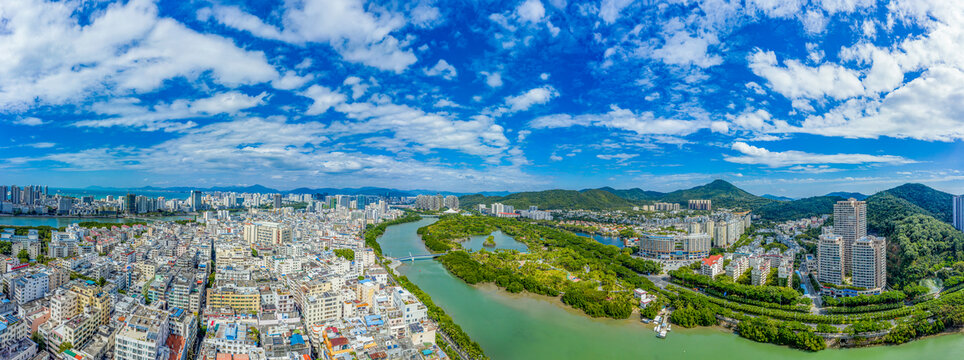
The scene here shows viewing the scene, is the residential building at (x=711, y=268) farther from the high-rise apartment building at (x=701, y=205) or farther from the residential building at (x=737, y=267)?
the high-rise apartment building at (x=701, y=205)

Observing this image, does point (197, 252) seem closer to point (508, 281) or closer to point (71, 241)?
point (71, 241)

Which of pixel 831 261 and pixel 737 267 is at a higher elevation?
pixel 831 261

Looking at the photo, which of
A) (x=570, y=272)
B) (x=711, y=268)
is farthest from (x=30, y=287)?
(x=711, y=268)

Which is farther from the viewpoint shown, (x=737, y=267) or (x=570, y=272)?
(x=570, y=272)

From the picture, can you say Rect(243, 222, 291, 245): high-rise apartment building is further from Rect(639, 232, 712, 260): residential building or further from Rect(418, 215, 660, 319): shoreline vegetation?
Rect(639, 232, 712, 260): residential building

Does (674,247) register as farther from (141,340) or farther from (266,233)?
(141,340)

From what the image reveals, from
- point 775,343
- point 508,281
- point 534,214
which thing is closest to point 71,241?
point 508,281
